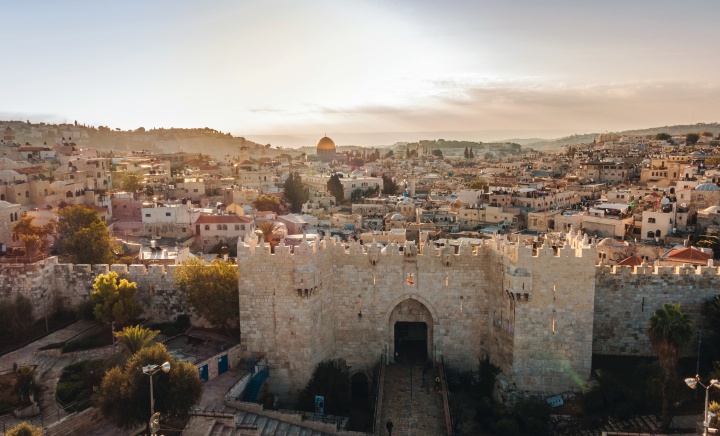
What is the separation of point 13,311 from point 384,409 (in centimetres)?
1419

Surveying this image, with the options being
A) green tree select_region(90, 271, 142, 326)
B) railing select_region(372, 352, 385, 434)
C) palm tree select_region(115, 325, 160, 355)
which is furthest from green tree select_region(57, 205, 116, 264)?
railing select_region(372, 352, 385, 434)

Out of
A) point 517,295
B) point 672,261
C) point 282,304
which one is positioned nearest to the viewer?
point 517,295

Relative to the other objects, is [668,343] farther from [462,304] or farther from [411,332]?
[411,332]

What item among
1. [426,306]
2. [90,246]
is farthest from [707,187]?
[90,246]

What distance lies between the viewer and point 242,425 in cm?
1656

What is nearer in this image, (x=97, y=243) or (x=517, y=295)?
(x=517, y=295)

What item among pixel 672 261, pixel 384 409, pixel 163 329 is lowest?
pixel 384 409

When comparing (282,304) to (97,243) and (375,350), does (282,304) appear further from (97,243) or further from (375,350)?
(97,243)

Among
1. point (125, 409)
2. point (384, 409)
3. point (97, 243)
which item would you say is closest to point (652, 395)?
point (384, 409)

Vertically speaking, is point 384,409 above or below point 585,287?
below

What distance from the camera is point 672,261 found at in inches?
1045

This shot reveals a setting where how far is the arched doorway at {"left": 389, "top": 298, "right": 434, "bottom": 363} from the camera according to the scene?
68.6 ft

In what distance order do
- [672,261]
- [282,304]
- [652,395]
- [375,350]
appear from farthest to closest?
[672,261] → [375,350] → [282,304] → [652,395]

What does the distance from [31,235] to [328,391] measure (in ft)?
50.2
